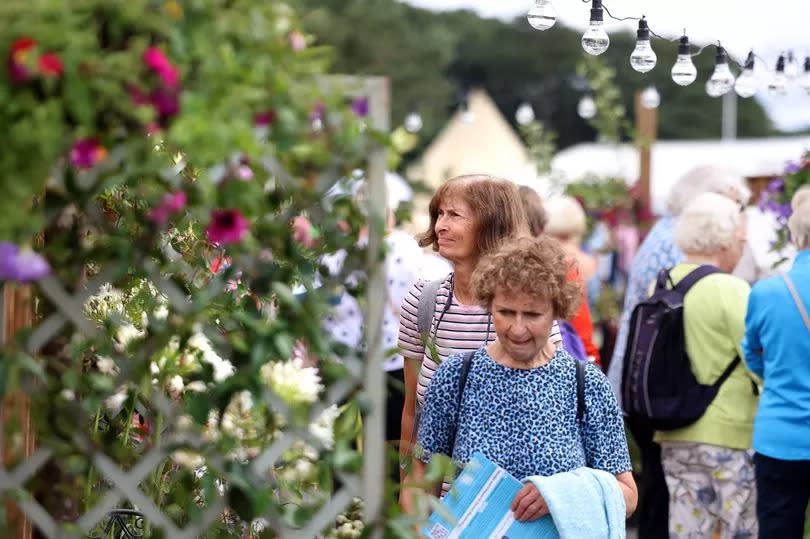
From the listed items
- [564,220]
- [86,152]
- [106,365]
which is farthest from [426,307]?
[564,220]

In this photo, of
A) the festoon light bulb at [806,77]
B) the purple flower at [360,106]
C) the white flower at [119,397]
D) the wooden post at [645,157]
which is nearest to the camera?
the purple flower at [360,106]

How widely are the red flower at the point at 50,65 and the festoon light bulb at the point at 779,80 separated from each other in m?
4.55

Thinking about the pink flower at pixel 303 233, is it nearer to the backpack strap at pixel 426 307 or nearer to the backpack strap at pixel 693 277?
the backpack strap at pixel 426 307

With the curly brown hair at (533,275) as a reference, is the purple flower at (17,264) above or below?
above

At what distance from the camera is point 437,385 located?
2.97 meters

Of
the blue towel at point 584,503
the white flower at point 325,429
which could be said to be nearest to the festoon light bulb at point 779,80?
the blue towel at point 584,503

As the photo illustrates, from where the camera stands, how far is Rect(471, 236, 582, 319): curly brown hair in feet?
9.43

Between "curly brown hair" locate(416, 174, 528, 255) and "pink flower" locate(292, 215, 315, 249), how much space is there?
156 cm

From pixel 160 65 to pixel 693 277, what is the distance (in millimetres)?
3319

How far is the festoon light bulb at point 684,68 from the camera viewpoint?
4.75 metres

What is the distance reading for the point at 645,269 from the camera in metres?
5.56

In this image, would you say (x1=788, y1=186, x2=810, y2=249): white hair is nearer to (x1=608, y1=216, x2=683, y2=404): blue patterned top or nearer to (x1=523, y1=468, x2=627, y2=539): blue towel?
(x1=608, y1=216, x2=683, y2=404): blue patterned top

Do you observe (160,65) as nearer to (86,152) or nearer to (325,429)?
(86,152)

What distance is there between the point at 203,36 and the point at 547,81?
180 feet
